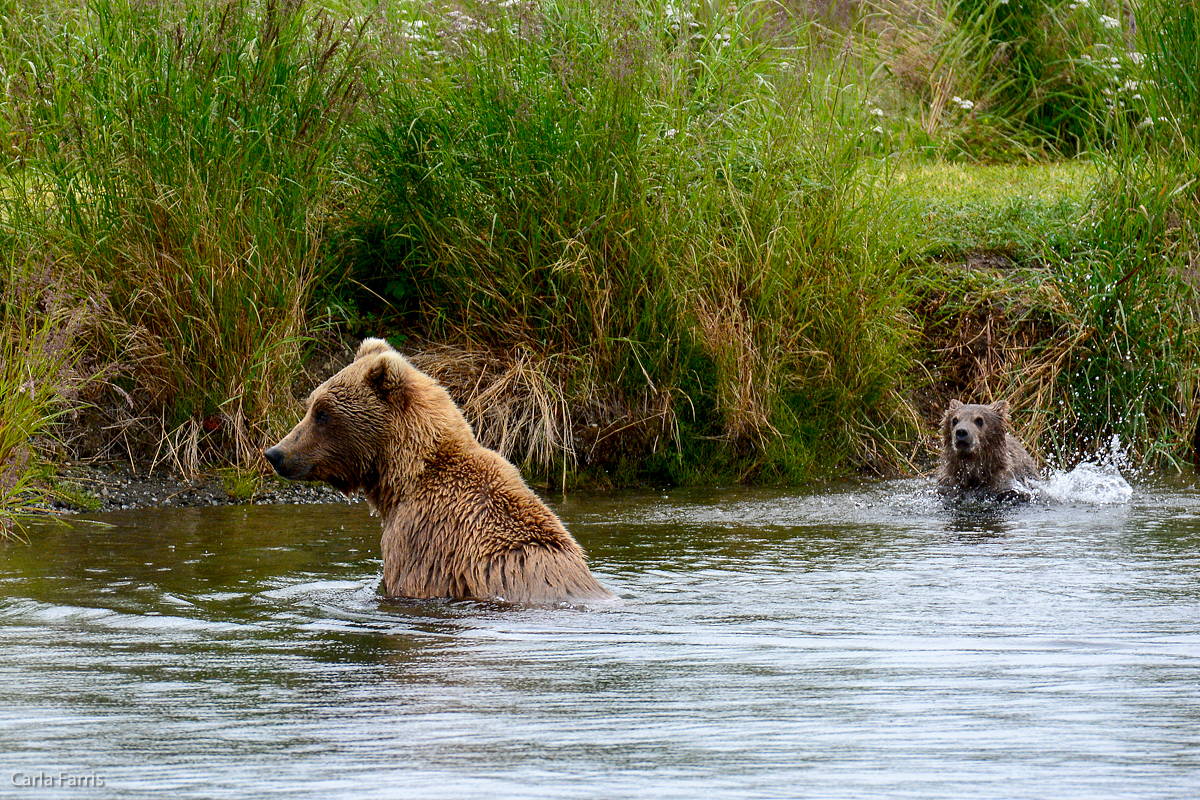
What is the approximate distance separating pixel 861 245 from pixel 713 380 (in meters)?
1.53

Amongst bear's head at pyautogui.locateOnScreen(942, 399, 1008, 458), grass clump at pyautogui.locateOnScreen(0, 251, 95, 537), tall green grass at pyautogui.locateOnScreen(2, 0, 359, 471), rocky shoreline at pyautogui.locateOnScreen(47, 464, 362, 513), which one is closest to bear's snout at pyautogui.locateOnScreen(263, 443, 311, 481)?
grass clump at pyautogui.locateOnScreen(0, 251, 95, 537)

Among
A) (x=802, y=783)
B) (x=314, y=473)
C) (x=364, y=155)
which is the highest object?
(x=364, y=155)

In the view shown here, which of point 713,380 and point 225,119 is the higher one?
point 225,119

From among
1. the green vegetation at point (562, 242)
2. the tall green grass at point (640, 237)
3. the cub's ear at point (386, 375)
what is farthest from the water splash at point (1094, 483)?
the cub's ear at point (386, 375)

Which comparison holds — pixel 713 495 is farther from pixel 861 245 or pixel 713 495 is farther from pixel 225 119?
pixel 225 119

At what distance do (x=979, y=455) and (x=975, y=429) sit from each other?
0.19m

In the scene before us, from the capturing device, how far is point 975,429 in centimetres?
966

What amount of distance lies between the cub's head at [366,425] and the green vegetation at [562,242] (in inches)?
111

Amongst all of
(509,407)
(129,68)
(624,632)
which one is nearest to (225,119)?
(129,68)

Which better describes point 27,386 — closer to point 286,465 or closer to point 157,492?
point 157,492

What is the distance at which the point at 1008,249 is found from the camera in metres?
12.3

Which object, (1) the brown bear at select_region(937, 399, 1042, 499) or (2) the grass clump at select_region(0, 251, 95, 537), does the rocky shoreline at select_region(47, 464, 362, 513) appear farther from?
(1) the brown bear at select_region(937, 399, 1042, 499)

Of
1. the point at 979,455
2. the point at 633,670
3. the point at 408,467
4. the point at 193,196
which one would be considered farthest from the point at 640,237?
the point at 633,670

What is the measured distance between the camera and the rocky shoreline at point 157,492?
346 inches
